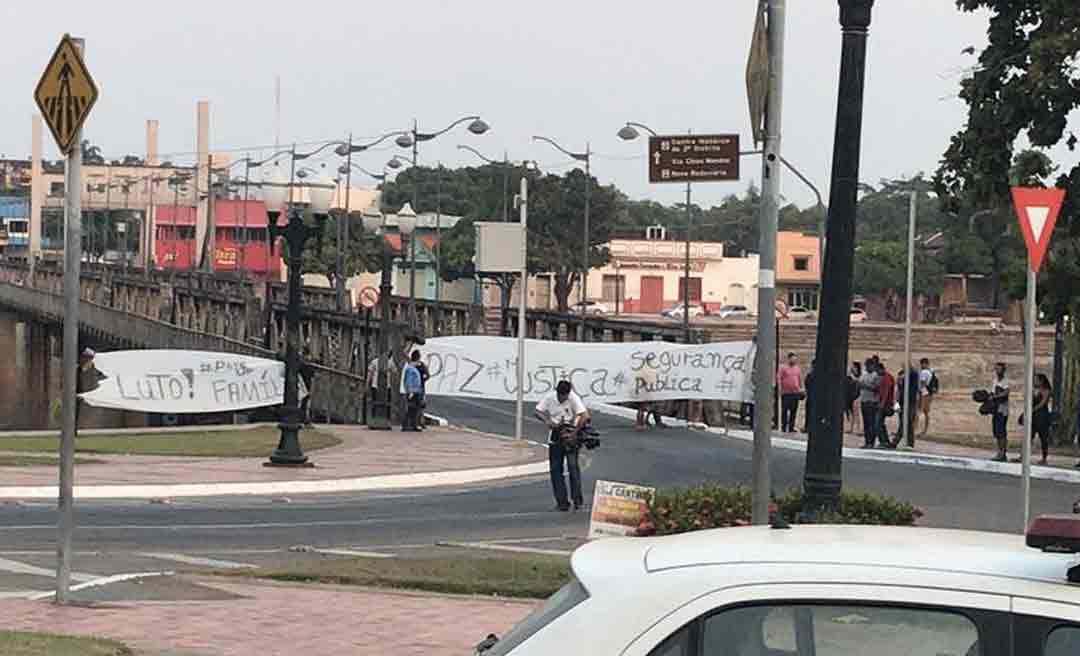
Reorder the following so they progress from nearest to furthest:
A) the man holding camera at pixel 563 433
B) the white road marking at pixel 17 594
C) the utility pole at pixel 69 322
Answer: the utility pole at pixel 69 322 < the white road marking at pixel 17 594 < the man holding camera at pixel 563 433

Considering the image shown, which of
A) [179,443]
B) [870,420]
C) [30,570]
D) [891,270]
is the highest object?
[891,270]

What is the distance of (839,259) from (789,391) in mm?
25086

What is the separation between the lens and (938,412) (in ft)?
185

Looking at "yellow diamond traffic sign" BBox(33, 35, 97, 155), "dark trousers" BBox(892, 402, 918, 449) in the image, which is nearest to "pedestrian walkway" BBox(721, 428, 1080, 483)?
"dark trousers" BBox(892, 402, 918, 449)

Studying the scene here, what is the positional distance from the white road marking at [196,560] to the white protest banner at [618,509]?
139 inches

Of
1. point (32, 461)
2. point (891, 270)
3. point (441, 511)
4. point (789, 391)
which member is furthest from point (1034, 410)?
point (891, 270)

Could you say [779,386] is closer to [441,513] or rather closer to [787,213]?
[441,513]

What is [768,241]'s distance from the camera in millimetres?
10367

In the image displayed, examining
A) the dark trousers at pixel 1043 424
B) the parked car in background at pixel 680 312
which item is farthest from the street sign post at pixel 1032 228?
the parked car in background at pixel 680 312

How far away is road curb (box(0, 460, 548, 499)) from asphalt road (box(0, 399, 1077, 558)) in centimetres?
44

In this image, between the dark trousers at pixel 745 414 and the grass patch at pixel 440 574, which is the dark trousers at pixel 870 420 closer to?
the dark trousers at pixel 745 414

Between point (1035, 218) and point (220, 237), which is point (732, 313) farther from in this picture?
point (1035, 218)

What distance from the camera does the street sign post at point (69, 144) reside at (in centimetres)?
1185

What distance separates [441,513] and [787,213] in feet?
440
